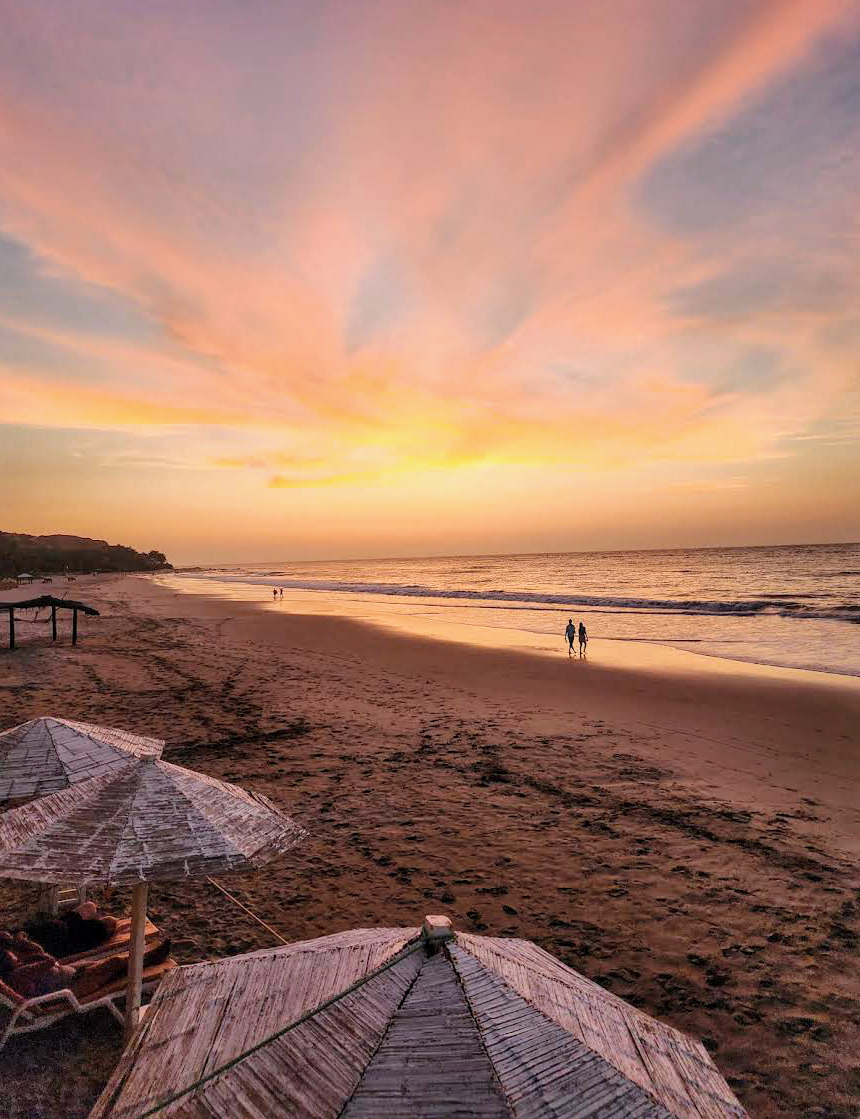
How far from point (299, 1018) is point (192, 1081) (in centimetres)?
41

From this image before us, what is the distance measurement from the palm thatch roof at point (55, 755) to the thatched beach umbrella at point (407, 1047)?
351 centimetres

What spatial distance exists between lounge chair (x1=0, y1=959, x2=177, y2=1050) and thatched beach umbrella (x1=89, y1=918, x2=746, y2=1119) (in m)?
3.05

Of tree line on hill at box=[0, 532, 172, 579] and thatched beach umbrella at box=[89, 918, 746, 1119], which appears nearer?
thatched beach umbrella at box=[89, 918, 746, 1119]

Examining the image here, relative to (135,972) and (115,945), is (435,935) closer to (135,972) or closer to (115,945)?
(135,972)

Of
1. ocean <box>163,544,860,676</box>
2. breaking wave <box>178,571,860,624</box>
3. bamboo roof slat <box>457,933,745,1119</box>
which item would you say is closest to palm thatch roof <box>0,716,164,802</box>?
bamboo roof slat <box>457,933,745,1119</box>

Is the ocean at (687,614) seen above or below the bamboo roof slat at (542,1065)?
below

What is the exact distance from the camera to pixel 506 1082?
6.95 ft

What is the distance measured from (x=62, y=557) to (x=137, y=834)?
151247mm

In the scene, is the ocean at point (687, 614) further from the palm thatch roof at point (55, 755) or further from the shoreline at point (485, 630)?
the palm thatch roof at point (55, 755)

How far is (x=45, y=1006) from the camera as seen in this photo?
16.5 feet

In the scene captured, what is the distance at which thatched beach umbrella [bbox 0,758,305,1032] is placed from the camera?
412 cm

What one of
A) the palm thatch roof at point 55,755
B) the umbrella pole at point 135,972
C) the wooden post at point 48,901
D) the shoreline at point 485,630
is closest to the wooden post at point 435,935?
the umbrella pole at point 135,972

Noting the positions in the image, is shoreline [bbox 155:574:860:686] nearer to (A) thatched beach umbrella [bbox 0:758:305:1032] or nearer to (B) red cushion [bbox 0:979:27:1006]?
(A) thatched beach umbrella [bbox 0:758:305:1032]

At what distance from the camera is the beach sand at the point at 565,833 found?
545cm
